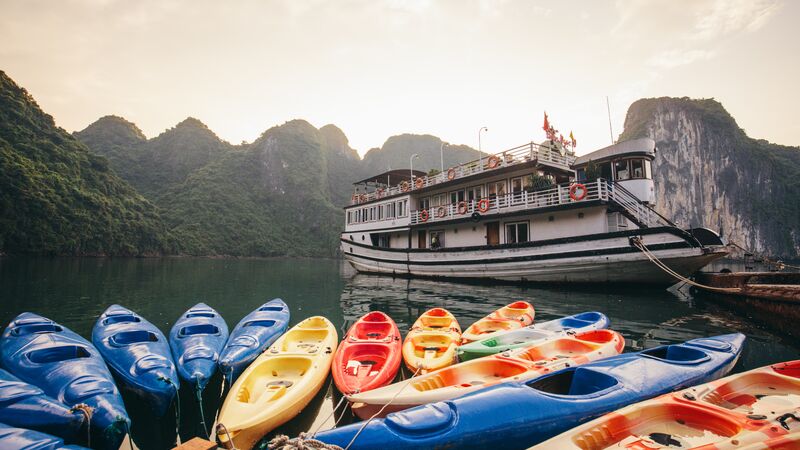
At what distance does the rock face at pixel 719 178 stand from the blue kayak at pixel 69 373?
105643mm

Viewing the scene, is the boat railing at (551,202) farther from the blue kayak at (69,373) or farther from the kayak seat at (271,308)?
the blue kayak at (69,373)

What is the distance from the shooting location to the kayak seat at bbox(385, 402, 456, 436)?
3133 millimetres

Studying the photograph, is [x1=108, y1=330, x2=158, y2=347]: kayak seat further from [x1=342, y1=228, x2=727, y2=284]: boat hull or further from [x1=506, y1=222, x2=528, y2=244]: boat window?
[x1=506, y1=222, x2=528, y2=244]: boat window

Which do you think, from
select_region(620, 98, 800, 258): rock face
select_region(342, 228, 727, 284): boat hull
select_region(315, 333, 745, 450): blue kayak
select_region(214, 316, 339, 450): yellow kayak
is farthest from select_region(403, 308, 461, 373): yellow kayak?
select_region(620, 98, 800, 258): rock face

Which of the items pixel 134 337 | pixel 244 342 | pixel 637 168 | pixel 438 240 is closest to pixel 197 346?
pixel 244 342

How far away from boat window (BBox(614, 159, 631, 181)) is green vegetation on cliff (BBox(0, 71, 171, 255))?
56.9 m

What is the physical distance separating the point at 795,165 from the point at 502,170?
126650 mm

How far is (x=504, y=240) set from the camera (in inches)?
757

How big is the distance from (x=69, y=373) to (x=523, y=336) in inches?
316

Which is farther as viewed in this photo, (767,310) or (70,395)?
(767,310)

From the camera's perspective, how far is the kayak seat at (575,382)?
4.48m

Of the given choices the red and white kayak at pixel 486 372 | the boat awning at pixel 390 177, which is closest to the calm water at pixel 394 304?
the red and white kayak at pixel 486 372

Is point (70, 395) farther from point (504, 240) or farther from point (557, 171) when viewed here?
point (557, 171)

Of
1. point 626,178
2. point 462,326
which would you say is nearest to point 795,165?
point 626,178
